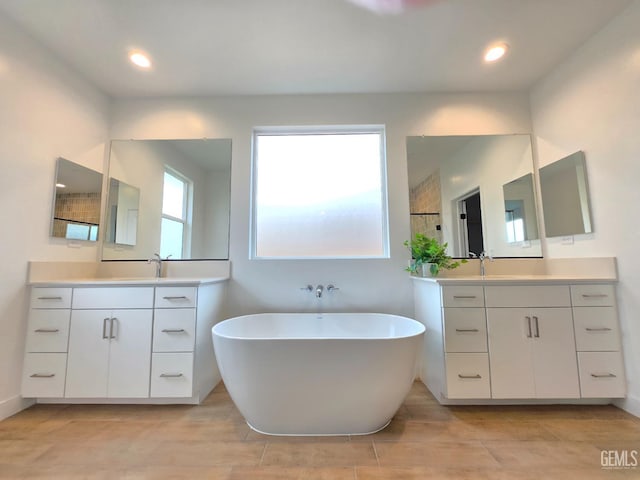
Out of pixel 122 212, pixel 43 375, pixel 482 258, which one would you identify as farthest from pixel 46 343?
pixel 482 258

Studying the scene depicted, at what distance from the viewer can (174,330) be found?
192cm

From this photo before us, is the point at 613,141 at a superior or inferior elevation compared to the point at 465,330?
superior

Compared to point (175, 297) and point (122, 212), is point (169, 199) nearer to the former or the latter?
point (122, 212)

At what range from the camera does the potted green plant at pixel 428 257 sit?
2268mm

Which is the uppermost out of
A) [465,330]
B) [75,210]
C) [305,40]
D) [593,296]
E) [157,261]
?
[305,40]

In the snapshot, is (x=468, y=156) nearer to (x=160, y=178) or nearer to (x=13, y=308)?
(x=160, y=178)

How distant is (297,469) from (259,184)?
88.2 inches

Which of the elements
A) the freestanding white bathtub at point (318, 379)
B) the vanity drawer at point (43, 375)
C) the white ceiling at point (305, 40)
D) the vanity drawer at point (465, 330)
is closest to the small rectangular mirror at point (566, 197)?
the white ceiling at point (305, 40)

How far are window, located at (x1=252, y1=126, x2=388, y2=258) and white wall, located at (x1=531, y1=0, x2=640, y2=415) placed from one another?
1533 millimetres

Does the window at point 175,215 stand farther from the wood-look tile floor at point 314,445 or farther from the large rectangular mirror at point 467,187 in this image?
the large rectangular mirror at point 467,187

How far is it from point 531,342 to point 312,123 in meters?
2.53

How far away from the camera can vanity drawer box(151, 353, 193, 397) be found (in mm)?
1874

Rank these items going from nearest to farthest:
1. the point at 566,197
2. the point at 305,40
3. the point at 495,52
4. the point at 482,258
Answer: the point at 305,40 < the point at 495,52 < the point at 566,197 < the point at 482,258

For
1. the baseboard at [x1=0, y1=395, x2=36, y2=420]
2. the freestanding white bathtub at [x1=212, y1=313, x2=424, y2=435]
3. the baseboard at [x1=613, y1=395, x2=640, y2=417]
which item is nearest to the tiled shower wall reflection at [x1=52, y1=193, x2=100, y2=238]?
the baseboard at [x1=0, y1=395, x2=36, y2=420]
